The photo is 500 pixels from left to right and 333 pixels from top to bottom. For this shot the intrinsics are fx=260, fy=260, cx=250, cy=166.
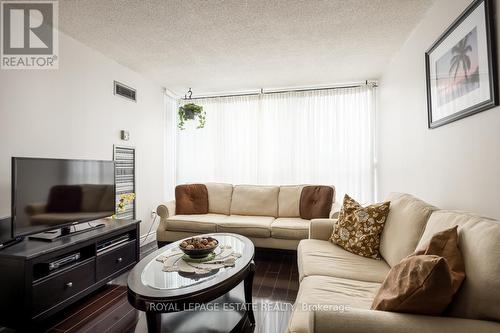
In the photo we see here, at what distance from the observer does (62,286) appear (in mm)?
1959

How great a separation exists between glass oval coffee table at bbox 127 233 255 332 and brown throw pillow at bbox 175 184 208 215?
1663 millimetres

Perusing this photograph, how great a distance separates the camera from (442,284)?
3.18ft

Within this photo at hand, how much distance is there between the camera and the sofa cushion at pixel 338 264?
1704 mm

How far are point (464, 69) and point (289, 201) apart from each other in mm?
2363

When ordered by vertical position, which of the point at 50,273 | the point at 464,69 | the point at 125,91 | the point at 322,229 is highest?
the point at 125,91

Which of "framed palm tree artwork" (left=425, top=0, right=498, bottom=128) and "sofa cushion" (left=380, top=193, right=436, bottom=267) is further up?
"framed palm tree artwork" (left=425, top=0, right=498, bottom=128)

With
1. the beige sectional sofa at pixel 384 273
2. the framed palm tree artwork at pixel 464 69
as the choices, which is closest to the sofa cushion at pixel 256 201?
the beige sectional sofa at pixel 384 273

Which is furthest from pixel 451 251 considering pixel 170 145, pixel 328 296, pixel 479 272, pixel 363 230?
pixel 170 145

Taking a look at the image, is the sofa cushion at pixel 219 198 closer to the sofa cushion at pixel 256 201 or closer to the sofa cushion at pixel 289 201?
the sofa cushion at pixel 256 201

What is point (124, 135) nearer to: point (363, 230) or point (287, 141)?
point (287, 141)

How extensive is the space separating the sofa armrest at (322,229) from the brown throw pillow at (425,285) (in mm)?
1331

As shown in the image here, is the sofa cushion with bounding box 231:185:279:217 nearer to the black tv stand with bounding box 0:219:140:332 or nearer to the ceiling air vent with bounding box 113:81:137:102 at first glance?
the black tv stand with bounding box 0:219:140:332

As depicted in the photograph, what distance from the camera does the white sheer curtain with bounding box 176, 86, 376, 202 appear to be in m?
4.03

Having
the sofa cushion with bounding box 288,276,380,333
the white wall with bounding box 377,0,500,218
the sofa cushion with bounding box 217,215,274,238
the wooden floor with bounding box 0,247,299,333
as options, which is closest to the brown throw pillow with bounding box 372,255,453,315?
the sofa cushion with bounding box 288,276,380,333
